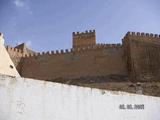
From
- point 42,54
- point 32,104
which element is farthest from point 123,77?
point 32,104

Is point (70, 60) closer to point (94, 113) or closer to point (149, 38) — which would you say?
point (149, 38)

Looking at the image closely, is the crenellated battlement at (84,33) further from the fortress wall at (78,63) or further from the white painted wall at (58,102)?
the white painted wall at (58,102)

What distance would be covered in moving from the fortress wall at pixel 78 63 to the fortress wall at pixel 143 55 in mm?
1330

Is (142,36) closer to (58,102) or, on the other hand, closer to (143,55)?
(143,55)

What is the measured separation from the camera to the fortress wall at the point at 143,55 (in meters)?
27.5

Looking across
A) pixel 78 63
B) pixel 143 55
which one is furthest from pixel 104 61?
pixel 143 55

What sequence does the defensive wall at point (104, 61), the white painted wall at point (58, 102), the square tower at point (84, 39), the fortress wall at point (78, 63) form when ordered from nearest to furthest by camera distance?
1. the white painted wall at point (58, 102)
2. the defensive wall at point (104, 61)
3. the fortress wall at point (78, 63)
4. the square tower at point (84, 39)

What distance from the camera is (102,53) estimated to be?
1219 inches

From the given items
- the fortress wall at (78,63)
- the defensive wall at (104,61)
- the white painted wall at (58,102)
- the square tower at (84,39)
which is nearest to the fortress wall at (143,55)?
the defensive wall at (104,61)

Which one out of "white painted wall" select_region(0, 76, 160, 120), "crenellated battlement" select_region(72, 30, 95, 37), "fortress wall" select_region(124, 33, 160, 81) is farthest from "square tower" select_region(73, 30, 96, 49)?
"white painted wall" select_region(0, 76, 160, 120)

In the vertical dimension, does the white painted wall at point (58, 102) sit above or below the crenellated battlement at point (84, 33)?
below

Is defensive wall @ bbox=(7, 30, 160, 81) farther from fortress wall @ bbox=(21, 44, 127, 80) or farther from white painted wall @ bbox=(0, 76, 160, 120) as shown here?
white painted wall @ bbox=(0, 76, 160, 120)

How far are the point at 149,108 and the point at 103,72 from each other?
19582 mm

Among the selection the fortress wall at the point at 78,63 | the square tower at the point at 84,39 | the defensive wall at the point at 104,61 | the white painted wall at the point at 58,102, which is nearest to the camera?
the white painted wall at the point at 58,102
